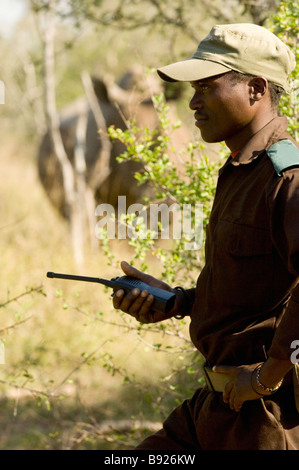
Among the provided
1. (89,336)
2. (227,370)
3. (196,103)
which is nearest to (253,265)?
(227,370)

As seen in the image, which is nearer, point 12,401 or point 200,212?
point 200,212

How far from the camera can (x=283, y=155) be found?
72.2 inches

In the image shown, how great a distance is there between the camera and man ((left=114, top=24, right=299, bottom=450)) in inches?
70.4

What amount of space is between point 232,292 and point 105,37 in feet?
51.0

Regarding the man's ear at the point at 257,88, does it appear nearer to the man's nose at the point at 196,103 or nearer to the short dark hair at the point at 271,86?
the short dark hair at the point at 271,86

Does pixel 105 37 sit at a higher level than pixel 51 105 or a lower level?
higher

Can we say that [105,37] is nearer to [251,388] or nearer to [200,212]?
[200,212]

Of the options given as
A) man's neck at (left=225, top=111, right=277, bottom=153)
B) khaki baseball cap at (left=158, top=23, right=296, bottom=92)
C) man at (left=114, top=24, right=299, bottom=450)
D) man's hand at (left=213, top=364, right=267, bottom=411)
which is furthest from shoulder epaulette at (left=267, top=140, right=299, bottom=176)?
man's hand at (left=213, top=364, right=267, bottom=411)

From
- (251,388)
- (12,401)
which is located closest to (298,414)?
(251,388)

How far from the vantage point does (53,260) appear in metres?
6.92

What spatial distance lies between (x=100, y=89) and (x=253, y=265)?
6304 millimetres

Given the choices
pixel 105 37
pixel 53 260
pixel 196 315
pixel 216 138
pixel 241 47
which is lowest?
pixel 53 260

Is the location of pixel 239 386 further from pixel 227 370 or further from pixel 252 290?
pixel 252 290

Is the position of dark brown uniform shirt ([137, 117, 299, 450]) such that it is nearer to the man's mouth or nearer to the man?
the man
